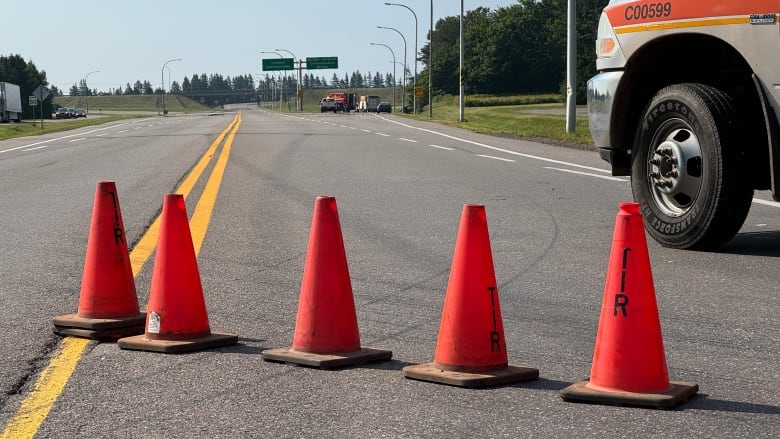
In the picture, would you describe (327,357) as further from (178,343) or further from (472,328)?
(178,343)

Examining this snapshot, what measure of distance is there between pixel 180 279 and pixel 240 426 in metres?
1.62

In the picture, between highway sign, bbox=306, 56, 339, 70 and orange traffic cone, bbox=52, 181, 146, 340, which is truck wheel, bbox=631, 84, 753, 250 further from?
highway sign, bbox=306, 56, 339, 70

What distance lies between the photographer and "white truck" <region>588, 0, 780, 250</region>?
734 cm

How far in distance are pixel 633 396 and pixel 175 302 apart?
85.8 inches

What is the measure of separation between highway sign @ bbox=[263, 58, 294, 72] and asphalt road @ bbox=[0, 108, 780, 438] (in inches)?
5097

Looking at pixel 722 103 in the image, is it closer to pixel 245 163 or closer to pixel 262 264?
pixel 262 264

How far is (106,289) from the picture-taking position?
570 centimetres

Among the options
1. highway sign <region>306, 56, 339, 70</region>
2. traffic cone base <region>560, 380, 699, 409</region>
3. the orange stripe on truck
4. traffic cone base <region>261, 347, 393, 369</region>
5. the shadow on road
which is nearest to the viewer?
traffic cone base <region>560, 380, 699, 409</region>

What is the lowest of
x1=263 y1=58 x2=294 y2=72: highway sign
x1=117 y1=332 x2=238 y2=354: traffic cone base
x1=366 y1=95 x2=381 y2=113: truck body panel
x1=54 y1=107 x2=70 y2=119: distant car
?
x1=54 y1=107 x2=70 y2=119: distant car

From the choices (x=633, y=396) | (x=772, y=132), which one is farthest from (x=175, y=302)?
(x=772, y=132)

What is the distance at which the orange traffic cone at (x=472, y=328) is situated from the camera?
14.8ft

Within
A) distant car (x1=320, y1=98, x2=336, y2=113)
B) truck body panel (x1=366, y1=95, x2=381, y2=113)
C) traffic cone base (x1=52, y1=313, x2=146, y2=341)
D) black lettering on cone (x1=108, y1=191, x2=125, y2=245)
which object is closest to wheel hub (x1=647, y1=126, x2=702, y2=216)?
black lettering on cone (x1=108, y1=191, x2=125, y2=245)

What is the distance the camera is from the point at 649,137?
8.44 metres

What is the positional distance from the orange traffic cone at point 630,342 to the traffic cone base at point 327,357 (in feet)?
3.01
